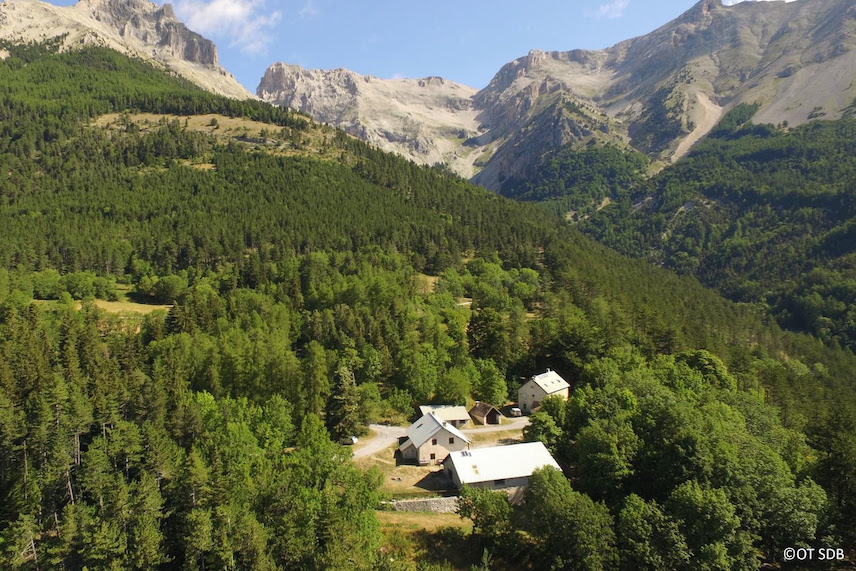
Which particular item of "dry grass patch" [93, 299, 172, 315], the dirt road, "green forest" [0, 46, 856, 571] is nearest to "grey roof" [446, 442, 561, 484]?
"green forest" [0, 46, 856, 571]

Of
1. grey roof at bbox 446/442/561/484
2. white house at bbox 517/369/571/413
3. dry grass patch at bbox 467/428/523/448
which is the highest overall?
white house at bbox 517/369/571/413

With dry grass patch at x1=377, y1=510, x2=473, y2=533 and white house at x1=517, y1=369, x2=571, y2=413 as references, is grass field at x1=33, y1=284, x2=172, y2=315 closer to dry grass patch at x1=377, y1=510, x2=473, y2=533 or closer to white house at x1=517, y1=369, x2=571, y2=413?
white house at x1=517, y1=369, x2=571, y2=413

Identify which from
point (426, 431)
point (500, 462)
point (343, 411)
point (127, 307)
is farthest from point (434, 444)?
point (127, 307)

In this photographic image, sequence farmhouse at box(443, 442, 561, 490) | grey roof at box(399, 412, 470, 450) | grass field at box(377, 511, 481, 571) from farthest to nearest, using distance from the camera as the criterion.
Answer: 1. grey roof at box(399, 412, 470, 450)
2. farmhouse at box(443, 442, 561, 490)
3. grass field at box(377, 511, 481, 571)

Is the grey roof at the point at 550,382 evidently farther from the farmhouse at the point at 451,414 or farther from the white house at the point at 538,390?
the farmhouse at the point at 451,414

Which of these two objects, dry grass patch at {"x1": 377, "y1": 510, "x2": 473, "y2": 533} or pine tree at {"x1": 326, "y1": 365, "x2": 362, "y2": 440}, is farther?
pine tree at {"x1": 326, "y1": 365, "x2": 362, "y2": 440}

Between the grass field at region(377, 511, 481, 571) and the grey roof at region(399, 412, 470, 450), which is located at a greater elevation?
the grey roof at region(399, 412, 470, 450)

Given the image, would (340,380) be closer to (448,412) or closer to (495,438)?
(448,412)
